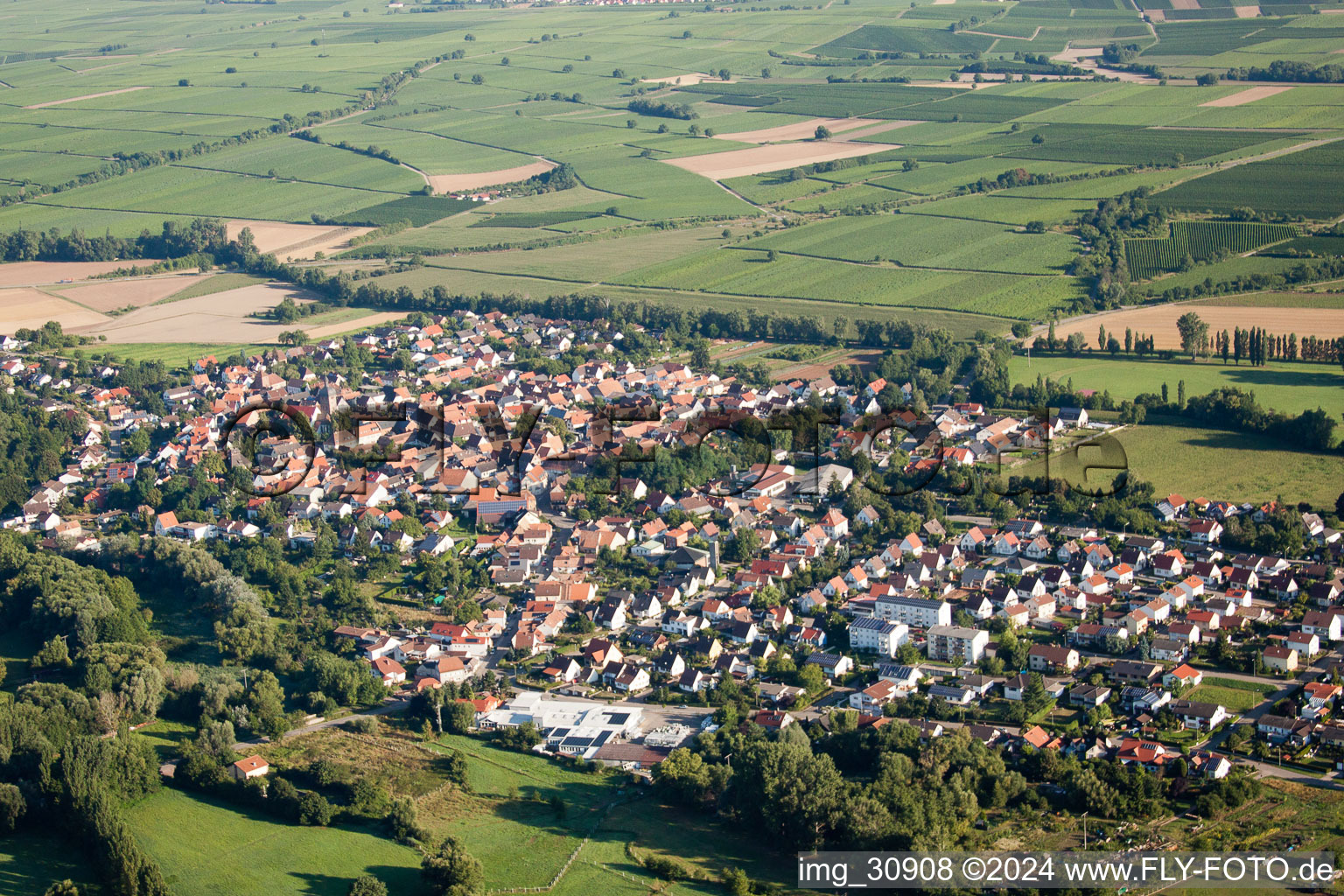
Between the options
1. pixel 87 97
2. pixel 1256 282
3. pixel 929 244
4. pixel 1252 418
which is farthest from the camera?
pixel 87 97

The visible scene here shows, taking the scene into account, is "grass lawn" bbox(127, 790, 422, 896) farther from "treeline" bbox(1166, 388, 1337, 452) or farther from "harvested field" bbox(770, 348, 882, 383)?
"treeline" bbox(1166, 388, 1337, 452)

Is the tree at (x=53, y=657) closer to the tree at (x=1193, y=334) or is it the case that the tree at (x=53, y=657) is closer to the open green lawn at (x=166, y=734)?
the open green lawn at (x=166, y=734)

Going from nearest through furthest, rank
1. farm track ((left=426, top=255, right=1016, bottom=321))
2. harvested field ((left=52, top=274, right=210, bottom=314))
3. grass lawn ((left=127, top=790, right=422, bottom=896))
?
grass lawn ((left=127, top=790, right=422, bottom=896)), farm track ((left=426, top=255, right=1016, bottom=321)), harvested field ((left=52, top=274, right=210, bottom=314))

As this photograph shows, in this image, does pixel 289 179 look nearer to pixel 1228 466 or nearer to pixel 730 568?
pixel 730 568

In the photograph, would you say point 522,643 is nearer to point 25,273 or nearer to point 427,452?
point 427,452

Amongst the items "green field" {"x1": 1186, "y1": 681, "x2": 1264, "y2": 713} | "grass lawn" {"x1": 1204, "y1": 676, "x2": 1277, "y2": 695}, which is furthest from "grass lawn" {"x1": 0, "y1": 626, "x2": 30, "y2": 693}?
"grass lawn" {"x1": 1204, "y1": 676, "x2": 1277, "y2": 695}

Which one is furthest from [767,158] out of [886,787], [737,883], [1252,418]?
[737,883]
